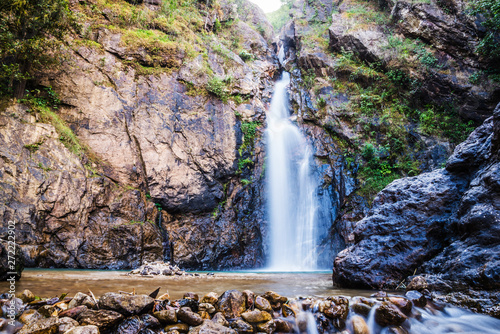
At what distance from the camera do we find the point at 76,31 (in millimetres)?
12547

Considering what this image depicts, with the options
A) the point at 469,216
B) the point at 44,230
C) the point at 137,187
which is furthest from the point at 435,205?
the point at 44,230

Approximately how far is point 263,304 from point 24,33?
42.2 ft

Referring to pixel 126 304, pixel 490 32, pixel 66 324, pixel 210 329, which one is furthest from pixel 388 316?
pixel 490 32

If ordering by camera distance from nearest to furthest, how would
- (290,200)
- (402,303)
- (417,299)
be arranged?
(402,303) < (417,299) < (290,200)

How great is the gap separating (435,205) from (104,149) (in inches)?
472

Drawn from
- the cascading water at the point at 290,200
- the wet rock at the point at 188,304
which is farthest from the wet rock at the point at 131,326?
the cascading water at the point at 290,200

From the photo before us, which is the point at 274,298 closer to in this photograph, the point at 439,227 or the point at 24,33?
the point at 439,227

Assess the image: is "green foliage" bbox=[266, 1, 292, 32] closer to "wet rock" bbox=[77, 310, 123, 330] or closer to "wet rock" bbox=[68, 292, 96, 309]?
"wet rock" bbox=[68, 292, 96, 309]

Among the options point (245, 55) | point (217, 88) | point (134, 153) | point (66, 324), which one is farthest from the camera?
point (245, 55)

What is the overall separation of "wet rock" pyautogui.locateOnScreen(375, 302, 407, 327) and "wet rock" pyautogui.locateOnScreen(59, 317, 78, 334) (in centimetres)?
340

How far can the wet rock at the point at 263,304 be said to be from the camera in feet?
10.9

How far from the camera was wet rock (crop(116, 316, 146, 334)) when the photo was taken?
2.67 metres

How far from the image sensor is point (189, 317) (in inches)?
114

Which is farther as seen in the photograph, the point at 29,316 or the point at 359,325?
the point at 359,325
